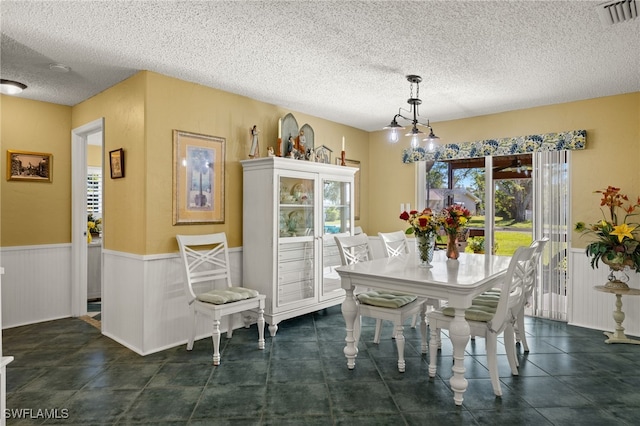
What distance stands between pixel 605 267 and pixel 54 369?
A: 5.02m

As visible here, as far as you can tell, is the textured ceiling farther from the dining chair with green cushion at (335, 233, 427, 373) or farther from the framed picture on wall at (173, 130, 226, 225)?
the dining chair with green cushion at (335, 233, 427, 373)

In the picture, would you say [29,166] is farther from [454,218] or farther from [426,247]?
[454,218]

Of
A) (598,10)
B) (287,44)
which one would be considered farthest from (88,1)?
(598,10)

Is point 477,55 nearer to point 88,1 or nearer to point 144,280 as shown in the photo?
point 88,1

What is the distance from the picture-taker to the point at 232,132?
12.7 feet

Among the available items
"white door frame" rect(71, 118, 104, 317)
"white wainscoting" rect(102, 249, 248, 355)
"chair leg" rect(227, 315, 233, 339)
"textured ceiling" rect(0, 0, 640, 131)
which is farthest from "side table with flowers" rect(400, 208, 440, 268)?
"white door frame" rect(71, 118, 104, 317)

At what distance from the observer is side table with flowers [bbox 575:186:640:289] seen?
3467mm

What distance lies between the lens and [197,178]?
357 centimetres

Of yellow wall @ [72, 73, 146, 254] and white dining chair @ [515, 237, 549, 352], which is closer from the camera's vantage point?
white dining chair @ [515, 237, 549, 352]

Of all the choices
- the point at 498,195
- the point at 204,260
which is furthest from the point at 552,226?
the point at 204,260

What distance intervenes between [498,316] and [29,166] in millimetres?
4553

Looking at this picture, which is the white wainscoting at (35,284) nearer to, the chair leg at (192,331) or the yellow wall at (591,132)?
the chair leg at (192,331)

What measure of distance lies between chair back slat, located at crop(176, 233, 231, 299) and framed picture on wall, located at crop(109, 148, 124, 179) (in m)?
0.80

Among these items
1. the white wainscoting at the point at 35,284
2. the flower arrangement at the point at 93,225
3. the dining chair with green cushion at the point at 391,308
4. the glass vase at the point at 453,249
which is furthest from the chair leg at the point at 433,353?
the flower arrangement at the point at 93,225
